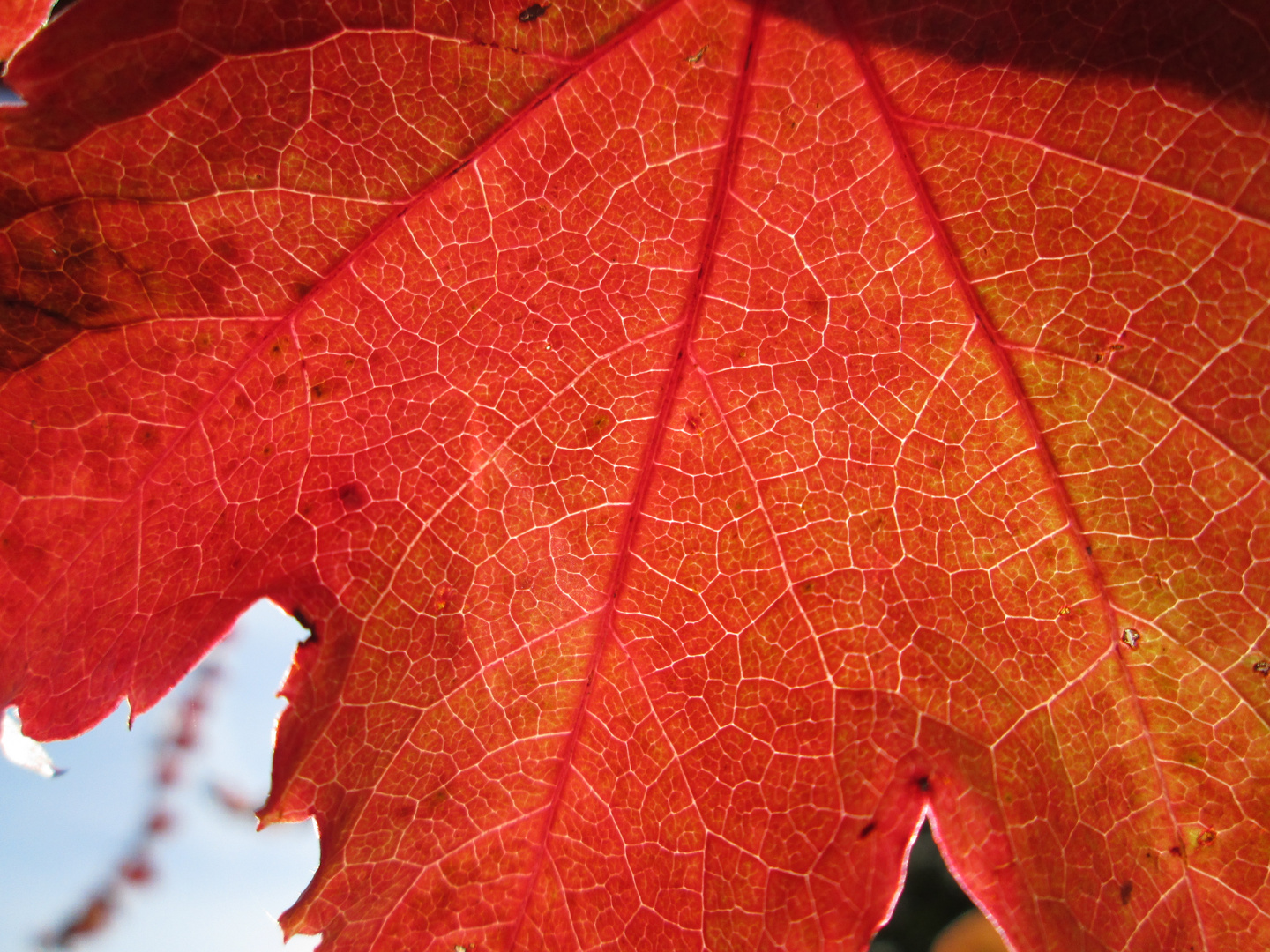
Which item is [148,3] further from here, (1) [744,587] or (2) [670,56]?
(1) [744,587]

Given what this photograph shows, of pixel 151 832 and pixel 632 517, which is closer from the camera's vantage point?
pixel 632 517

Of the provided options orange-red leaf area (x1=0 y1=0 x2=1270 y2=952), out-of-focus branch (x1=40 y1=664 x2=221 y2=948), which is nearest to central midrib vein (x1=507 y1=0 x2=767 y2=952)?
orange-red leaf area (x1=0 y1=0 x2=1270 y2=952)

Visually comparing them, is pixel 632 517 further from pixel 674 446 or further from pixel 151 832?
pixel 151 832

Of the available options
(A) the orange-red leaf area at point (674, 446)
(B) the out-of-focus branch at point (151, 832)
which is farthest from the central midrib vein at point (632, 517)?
(B) the out-of-focus branch at point (151, 832)

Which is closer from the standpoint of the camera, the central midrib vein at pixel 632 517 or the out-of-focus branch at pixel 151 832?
the central midrib vein at pixel 632 517

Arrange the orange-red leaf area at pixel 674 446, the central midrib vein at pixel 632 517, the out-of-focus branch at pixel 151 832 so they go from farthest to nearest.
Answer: the out-of-focus branch at pixel 151 832
the central midrib vein at pixel 632 517
the orange-red leaf area at pixel 674 446

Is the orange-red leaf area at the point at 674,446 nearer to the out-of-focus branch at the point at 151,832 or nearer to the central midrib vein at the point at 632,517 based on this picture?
the central midrib vein at the point at 632,517

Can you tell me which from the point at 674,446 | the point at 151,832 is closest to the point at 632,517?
the point at 674,446

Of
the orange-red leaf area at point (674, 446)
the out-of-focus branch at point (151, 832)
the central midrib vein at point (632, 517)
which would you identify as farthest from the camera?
the out-of-focus branch at point (151, 832)
